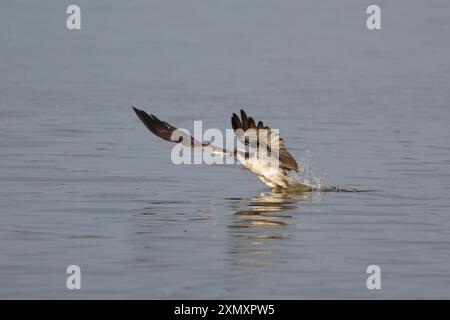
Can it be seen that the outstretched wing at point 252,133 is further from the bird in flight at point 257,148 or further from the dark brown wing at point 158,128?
the dark brown wing at point 158,128

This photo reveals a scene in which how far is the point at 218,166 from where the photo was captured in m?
21.0

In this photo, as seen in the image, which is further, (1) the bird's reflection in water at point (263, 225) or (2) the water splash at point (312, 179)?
(2) the water splash at point (312, 179)

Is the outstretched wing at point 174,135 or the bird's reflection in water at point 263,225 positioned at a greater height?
the outstretched wing at point 174,135

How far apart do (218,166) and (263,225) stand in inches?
224

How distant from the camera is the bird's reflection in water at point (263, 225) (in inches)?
533

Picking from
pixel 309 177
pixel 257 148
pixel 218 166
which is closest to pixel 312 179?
pixel 309 177

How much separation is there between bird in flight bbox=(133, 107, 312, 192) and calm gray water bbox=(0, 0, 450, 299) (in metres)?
0.44

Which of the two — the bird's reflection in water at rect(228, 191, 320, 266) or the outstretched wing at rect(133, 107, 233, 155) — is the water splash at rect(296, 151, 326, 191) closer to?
the bird's reflection in water at rect(228, 191, 320, 266)

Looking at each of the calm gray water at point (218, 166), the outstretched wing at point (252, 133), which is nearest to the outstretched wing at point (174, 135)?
the outstretched wing at point (252, 133)

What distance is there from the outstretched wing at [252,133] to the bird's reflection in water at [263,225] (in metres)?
0.47

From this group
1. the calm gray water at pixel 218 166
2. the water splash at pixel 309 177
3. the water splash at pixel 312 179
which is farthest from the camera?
the water splash at pixel 309 177

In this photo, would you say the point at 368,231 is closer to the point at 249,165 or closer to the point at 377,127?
the point at 249,165

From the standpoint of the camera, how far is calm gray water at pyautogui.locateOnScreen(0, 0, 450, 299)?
1281 centimetres
